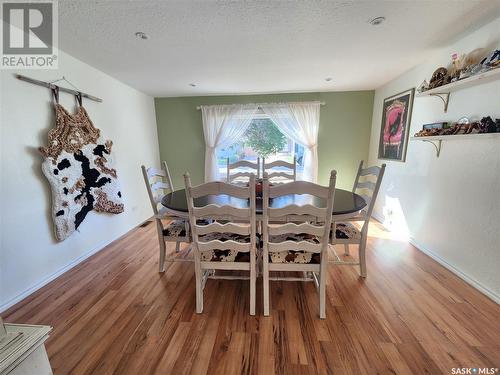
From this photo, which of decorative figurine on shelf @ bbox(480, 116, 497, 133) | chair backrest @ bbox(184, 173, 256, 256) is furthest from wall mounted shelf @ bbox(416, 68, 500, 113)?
chair backrest @ bbox(184, 173, 256, 256)

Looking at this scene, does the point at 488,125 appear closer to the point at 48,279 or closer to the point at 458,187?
the point at 458,187

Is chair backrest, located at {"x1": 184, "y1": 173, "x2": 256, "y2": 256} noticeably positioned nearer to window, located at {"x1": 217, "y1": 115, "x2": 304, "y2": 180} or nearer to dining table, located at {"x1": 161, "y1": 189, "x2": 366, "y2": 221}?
dining table, located at {"x1": 161, "y1": 189, "x2": 366, "y2": 221}

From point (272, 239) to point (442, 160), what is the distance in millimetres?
1933

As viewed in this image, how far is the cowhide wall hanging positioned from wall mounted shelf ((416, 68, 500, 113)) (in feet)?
11.3

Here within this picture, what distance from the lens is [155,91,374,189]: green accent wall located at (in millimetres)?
3691

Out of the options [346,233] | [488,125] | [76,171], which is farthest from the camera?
[76,171]

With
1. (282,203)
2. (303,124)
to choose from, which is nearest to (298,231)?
(282,203)

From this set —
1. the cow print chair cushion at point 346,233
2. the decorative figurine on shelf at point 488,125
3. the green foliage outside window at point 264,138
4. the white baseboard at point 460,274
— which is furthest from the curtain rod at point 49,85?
the white baseboard at point 460,274

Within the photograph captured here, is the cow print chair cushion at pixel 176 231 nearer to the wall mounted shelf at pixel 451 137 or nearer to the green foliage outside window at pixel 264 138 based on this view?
the green foliage outside window at pixel 264 138

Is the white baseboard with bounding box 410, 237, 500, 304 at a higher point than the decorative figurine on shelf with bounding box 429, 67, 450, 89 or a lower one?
lower

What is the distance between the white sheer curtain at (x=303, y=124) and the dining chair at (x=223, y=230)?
250cm

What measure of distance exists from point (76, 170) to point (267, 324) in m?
2.25

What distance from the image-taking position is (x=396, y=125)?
300 cm

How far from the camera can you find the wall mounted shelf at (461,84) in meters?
1.57
